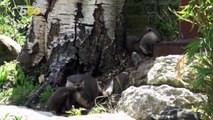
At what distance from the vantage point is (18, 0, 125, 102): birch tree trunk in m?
7.64

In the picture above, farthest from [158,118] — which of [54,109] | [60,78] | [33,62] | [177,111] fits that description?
[33,62]

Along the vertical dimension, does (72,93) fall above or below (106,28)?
below

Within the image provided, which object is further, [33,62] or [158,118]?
[33,62]

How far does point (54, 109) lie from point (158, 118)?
238 centimetres

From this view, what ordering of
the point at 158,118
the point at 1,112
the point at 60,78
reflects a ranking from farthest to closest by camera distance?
the point at 60,78, the point at 1,112, the point at 158,118

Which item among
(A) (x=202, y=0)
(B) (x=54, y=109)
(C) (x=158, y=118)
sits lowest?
(B) (x=54, y=109)

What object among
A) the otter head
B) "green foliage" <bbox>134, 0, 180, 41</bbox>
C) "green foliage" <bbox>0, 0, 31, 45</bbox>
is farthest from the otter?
"green foliage" <bbox>0, 0, 31, 45</bbox>

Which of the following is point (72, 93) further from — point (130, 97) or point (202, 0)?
point (202, 0)

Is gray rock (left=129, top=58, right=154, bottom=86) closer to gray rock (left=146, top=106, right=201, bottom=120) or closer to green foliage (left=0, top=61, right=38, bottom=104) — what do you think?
green foliage (left=0, top=61, right=38, bottom=104)

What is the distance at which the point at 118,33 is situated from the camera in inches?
314

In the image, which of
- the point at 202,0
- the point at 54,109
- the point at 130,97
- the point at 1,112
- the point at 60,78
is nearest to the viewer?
the point at 202,0

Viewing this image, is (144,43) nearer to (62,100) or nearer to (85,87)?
(85,87)

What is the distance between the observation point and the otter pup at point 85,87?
6746 mm

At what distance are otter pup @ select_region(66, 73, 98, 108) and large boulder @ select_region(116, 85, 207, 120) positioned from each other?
88 cm
